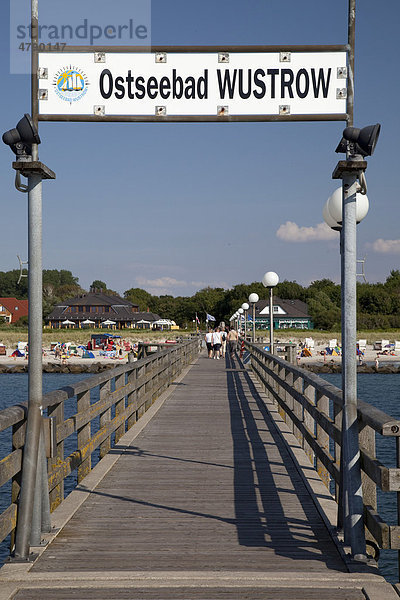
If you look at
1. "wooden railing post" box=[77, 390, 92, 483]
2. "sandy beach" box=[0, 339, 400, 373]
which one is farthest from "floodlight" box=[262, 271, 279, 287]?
"sandy beach" box=[0, 339, 400, 373]

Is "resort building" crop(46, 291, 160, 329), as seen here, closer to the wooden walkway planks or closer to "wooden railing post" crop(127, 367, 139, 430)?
"wooden railing post" crop(127, 367, 139, 430)

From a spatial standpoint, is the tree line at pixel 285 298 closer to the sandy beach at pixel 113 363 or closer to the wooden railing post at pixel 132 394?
the sandy beach at pixel 113 363

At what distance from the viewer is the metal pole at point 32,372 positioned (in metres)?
4.74

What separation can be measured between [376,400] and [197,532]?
35.0 metres

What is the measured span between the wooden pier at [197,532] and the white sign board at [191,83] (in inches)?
134

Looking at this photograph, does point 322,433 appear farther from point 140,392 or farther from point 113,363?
point 113,363

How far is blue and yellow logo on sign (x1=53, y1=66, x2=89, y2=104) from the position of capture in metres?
5.46

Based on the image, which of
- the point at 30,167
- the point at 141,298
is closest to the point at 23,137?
the point at 30,167

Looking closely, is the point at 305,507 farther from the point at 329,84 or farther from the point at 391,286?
the point at 391,286

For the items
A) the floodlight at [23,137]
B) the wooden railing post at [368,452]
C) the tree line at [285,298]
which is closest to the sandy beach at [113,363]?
the tree line at [285,298]

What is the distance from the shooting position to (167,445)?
9.36 m

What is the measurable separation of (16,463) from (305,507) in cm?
278

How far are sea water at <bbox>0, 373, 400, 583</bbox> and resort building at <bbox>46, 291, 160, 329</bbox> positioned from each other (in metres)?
68.1

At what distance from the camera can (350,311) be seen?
16.3ft
